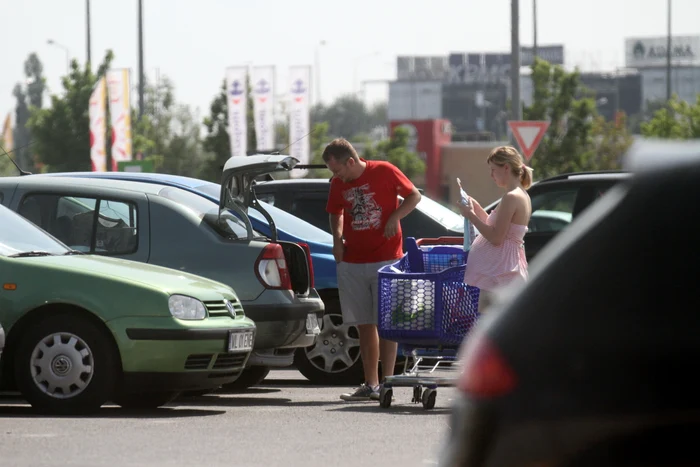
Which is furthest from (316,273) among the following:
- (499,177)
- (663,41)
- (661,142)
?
(663,41)

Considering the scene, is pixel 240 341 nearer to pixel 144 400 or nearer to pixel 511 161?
pixel 144 400

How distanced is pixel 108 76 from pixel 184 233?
31.4m

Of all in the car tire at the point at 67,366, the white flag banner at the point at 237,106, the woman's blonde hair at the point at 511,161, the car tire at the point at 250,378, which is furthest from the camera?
the white flag banner at the point at 237,106

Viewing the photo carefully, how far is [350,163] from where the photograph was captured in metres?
10.3

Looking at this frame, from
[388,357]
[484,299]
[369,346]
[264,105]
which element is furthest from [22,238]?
[264,105]

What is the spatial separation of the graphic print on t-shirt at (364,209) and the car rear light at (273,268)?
1.93ft

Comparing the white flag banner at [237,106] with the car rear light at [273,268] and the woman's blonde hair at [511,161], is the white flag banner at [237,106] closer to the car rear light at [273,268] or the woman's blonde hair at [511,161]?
the car rear light at [273,268]

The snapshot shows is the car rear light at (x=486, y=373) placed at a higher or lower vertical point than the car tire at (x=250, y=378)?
higher

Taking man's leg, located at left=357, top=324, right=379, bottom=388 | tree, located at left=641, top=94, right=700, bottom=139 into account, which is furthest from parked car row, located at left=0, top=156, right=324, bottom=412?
tree, located at left=641, top=94, right=700, bottom=139

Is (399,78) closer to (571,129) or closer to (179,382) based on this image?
(571,129)

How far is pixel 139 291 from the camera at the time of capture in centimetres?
892

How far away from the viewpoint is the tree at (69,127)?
54.2 m

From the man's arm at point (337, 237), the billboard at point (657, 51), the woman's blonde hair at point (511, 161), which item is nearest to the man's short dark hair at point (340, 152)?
the man's arm at point (337, 237)

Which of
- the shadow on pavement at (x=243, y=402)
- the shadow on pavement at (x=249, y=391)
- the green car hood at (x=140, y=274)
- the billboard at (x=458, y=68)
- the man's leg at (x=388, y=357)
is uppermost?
the billboard at (x=458, y=68)
